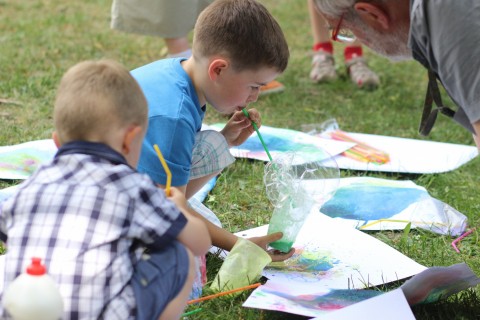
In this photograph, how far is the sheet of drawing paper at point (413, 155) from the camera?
115 inches

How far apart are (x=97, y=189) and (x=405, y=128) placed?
239 centimetres

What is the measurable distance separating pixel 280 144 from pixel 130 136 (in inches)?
64.5

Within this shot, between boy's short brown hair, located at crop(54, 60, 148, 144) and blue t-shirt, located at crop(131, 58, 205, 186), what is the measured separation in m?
0.42

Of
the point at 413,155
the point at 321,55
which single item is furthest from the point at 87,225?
the point at 321,55

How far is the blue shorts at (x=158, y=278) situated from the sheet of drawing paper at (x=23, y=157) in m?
1.21

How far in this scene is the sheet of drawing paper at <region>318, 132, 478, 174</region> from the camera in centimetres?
293

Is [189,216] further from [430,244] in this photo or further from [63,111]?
[430,244]

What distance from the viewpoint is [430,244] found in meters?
2.31

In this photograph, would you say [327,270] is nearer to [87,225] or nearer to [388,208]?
[388,208]

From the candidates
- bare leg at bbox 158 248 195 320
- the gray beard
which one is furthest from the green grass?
the gray beard

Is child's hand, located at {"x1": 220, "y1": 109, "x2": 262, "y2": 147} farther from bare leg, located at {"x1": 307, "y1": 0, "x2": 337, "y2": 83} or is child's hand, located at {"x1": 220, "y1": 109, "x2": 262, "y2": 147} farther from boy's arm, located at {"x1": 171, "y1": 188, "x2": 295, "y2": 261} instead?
bare leg, located at {"x1": 307, "y1": 0, "x2": 337, "y2": 83}

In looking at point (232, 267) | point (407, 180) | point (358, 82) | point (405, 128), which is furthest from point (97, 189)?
point (358, 82)

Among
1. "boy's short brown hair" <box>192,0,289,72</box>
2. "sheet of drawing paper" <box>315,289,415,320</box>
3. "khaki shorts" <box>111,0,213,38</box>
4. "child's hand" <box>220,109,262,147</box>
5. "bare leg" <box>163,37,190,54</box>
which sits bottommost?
"bare leg" <box>163,37,190,54</box>

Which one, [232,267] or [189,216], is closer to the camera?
[189,216]
